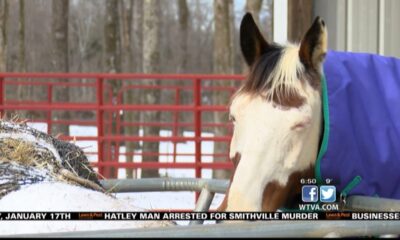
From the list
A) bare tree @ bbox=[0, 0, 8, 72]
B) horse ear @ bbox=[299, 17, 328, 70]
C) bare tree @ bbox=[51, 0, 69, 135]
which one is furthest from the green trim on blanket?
bare tree @ bbox=[51, 0, 69, 135]

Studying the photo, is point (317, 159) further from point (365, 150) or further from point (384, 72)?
point (384, 72)

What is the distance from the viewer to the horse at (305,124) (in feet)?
7.34

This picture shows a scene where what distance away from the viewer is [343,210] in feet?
7.95

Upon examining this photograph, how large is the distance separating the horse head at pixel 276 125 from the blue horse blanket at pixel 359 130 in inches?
2.1

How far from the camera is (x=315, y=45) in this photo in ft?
8.03

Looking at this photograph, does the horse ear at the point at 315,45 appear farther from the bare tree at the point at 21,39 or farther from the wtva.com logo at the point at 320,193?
the bare tree at the point at 21,39

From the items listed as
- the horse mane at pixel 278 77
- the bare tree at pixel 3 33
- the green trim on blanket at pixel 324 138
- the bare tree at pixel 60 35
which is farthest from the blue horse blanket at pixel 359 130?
the bare tree at pixel 60 35

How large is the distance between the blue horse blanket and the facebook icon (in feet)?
0.12

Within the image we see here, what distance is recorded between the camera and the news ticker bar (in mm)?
1934

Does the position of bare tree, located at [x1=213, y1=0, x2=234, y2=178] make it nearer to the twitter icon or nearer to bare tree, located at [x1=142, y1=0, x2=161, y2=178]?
bare tree, located at [x1=142, y1=0, x2=161, y2=178]

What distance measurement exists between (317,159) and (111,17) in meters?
12.5

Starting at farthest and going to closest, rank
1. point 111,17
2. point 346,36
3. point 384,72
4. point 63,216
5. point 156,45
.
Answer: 1. point 111,17
2. point 156,45
3. point 346,36
4. point 384,72
5. point 63,216

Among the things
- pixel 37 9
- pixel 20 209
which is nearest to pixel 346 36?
pixel 20 209

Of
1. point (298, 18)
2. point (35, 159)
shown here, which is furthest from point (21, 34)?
point (35, 159)
